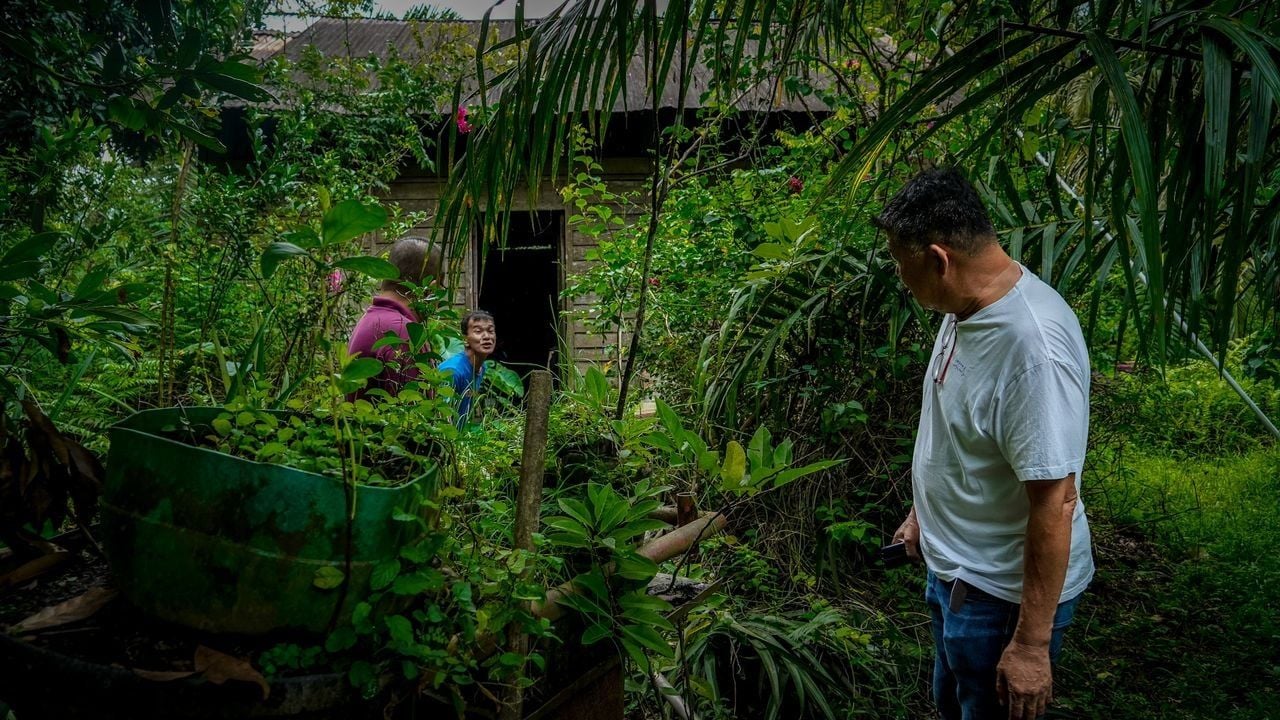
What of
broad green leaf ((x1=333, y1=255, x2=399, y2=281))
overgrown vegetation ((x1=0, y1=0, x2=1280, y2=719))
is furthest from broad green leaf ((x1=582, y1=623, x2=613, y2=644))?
broad green leaf ((x1=333, y1=255, x2=399, y2=281))

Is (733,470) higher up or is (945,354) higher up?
(945,354)

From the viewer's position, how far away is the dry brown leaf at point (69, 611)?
0.98m

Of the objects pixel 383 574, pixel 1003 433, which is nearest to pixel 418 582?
pixel 383 574

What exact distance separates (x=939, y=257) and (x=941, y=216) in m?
0.09

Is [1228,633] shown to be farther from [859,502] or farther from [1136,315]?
[1136,315]

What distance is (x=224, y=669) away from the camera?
0.91m

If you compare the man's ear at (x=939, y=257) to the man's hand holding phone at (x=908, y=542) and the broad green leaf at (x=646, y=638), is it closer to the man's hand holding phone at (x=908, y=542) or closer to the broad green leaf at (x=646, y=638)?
the man's hand holding phone at (x=908, y=542)

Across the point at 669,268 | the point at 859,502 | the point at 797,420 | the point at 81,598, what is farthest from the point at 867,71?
the point at 81,598

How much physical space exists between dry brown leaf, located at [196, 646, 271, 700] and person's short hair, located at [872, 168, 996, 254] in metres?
1.57

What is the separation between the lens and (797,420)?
369cm

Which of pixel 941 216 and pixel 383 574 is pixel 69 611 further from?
pixel 941 216

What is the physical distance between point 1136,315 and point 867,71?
10.4ft

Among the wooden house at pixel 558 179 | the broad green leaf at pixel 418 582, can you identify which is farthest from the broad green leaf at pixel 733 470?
the wooden house at pixel 558 179

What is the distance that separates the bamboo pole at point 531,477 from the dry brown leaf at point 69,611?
572 mm
